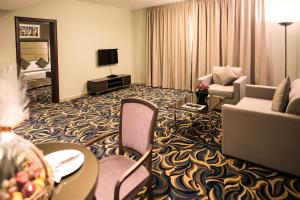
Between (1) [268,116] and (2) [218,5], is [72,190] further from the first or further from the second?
(2) [218,5]

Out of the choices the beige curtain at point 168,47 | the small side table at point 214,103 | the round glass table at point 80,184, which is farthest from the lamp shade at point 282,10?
the round glass table at point 80,184

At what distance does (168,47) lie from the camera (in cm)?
698

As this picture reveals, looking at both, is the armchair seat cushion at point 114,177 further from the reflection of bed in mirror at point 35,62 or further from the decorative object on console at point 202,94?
the reflection of bed in mirror at point 35,62

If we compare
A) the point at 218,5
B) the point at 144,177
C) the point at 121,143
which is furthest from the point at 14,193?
the point at 218,5

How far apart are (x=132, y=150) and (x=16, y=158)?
1.07 m

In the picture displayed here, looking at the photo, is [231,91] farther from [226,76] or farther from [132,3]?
[132,3]

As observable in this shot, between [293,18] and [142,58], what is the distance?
15.0ft

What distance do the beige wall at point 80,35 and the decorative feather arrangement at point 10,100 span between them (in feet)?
14.1

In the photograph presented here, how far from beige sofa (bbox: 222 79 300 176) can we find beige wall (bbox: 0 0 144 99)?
14.5 feet

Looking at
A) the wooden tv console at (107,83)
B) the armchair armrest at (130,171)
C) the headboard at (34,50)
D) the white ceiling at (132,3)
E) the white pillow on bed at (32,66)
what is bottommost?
the armchair armrest at (130,171)

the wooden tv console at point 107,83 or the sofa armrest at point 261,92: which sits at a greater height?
the wooden tv console at point 107,83

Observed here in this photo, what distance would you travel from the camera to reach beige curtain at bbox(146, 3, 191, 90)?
660 centimetres

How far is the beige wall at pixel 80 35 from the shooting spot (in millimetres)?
4809

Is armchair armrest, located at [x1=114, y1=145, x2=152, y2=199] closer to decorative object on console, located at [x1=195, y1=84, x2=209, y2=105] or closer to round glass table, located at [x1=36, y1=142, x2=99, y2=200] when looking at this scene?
round glass table, located at [x1=36, y1=142, x2=99, y2=200]
